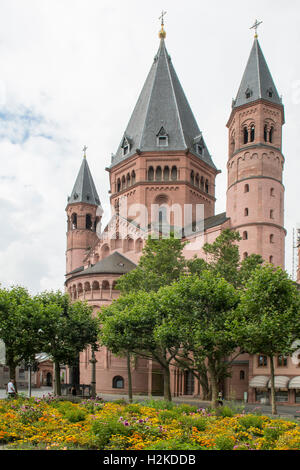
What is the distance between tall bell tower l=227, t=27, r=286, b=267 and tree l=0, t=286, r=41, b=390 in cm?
2453

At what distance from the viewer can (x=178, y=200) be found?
7156 cm

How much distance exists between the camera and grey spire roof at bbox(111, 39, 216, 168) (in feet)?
244

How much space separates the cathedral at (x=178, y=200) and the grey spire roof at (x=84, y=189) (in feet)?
0.73

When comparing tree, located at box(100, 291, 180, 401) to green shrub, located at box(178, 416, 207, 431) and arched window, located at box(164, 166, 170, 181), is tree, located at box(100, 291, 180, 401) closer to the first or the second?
green shrub, located at box(178, 416, 207, 431)

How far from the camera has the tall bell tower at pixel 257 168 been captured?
55375 mm

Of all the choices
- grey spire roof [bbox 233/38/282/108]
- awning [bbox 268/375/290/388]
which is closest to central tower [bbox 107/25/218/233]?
grey spire roof [bbox 233/38/282/108]

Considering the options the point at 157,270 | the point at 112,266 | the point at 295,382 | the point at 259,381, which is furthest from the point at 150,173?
the point at 295,382

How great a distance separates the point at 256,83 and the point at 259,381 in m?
33.8

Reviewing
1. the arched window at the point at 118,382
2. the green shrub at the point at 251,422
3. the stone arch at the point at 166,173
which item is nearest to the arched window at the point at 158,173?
the stone arch at the point at 166,173

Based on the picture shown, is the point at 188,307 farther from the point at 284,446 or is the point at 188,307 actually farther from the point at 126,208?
the point at 126,208

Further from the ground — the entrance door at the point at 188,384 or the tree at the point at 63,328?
the tree at the point at 63,328

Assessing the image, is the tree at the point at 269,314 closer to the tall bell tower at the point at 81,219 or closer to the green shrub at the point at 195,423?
the green shrub at the point at 195,423

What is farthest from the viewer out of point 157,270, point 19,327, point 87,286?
point 87,286

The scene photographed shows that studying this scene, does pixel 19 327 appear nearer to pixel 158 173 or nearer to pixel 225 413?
pixel 225 413
